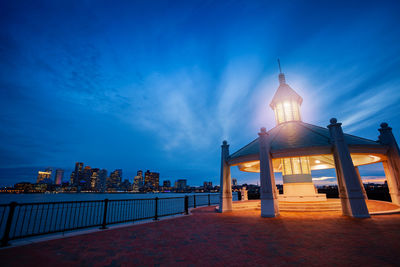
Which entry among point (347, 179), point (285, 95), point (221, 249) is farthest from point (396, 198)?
point (221, 249)

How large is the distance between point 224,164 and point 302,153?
6.31 metres

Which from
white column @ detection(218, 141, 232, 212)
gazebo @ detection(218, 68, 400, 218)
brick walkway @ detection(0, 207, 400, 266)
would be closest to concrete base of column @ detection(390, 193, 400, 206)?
gazebo @ detection(218, 68, 400, 218)

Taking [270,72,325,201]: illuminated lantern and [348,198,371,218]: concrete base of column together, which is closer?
[348,198,371,218]: concrete base of column

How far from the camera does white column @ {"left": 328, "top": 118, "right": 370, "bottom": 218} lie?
10.4m

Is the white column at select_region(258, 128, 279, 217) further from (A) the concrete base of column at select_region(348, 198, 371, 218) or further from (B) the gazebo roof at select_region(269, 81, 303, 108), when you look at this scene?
(B) the gazebo roof at select_region(269, 81, 303, 108)

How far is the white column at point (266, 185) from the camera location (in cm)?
1174

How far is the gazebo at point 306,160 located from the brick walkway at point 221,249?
402 centimetres

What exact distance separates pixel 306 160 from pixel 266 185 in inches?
268

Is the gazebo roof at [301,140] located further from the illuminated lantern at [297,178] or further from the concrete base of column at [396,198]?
the concrete base of column at [396,198]

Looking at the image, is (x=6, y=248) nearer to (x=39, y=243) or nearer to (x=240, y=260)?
(x=39, y=243)

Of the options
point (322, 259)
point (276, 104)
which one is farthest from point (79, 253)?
point (276, 104)

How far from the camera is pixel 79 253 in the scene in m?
5.30

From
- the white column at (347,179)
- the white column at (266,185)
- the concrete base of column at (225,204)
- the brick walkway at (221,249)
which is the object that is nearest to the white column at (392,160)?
the white column at (347,179)

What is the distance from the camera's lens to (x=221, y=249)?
214 inches
